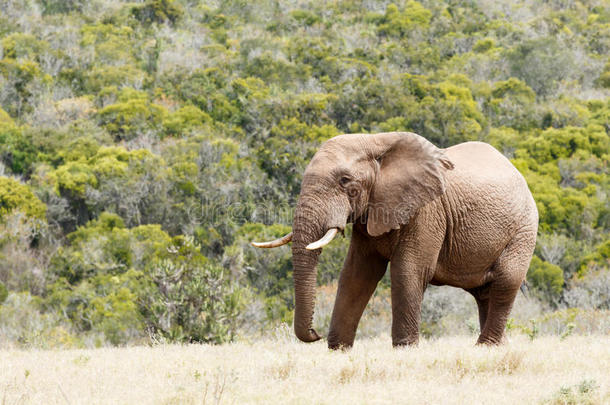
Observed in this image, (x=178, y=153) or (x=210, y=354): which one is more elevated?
(x=210, y=354)

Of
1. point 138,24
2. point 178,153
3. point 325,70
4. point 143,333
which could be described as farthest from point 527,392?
point 138,24

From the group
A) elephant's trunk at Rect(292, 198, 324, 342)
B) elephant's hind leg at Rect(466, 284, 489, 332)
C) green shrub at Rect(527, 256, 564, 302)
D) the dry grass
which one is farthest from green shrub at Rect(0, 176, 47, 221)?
elephant's trunk at Rect(292, 198, 324, 342)

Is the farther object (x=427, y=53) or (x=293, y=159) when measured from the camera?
(x=427, y=53)

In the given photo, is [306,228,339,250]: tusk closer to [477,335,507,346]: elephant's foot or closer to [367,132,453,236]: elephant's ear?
[367,132,453,236]: elephant's ear

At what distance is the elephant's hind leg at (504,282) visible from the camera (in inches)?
340

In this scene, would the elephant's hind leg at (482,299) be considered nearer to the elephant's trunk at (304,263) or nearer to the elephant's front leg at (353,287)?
the elephant's front leg at (353,287)

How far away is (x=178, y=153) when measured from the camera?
121 feet

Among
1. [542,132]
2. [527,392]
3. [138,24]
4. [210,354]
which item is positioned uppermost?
[527,392]

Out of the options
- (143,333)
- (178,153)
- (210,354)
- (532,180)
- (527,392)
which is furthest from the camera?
(178,153)

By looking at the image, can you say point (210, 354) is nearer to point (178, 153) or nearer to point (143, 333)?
point (143, 333)

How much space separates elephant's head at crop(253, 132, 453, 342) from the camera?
7332mm

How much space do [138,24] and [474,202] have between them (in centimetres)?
5286

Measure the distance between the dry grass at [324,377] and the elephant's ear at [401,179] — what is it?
1122 mm

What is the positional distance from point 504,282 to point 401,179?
5.45 ft
